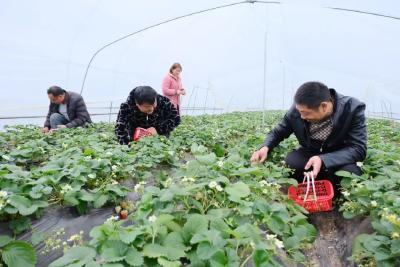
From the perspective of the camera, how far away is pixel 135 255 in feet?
4.71

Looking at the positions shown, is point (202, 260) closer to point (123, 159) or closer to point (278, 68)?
point (123, 159)

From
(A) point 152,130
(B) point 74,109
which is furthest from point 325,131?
(B) point 74,109

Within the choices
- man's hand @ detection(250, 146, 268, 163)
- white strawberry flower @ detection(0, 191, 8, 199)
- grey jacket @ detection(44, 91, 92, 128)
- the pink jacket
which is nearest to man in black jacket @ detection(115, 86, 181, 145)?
man's hand @ detection(250, 146, 268, 163)

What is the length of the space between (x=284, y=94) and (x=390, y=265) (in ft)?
60.6

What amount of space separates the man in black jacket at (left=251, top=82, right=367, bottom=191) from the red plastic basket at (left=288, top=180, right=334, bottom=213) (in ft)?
0.43

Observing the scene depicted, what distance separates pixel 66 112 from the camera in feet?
21.2

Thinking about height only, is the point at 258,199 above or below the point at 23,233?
above

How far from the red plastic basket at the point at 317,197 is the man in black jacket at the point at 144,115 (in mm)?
2042

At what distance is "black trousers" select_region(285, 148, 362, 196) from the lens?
2.85m

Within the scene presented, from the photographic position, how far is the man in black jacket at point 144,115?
4.19m

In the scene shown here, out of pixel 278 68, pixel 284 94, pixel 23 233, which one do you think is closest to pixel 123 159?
pixel 23 233

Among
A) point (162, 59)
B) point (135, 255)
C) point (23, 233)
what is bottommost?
point (23, 233)

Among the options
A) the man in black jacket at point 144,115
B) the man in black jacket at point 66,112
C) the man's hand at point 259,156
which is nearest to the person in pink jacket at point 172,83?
the man in black jacket at point 66,112

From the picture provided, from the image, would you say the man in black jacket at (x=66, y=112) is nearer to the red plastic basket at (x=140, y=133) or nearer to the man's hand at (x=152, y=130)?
the red plastic basket at (x=140, y=133)
